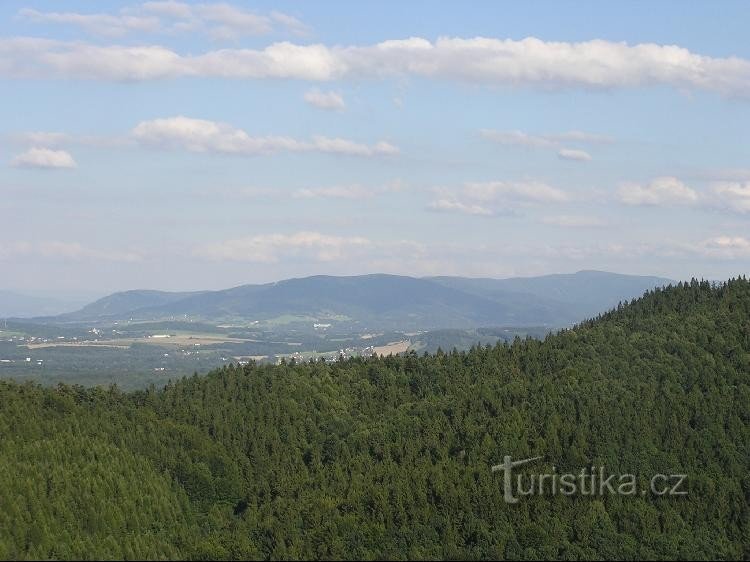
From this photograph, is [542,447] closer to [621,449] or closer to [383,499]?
[621,449]

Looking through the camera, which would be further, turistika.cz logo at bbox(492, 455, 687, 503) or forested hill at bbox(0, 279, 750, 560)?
turistika.cz logo at bbox(492, 455, 687, 503)

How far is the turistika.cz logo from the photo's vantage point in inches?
5969

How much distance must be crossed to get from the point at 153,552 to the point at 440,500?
4328 centimetres

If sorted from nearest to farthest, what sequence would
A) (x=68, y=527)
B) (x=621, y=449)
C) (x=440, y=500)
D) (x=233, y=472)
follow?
1. (x=68, y=527)
2. (x=440, y=500)
3. (x=621, y=449)
4. (x=233, y=472)

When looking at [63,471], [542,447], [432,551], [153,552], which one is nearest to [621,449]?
[542,447]

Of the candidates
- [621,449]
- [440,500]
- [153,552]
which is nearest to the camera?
[153,552]

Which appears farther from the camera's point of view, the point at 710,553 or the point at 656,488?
the point at 656,488

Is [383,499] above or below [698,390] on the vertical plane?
below

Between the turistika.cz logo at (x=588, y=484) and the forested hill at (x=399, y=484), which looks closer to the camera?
the forested hill at (x=399, y=484)

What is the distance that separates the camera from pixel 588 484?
15562 centimetres

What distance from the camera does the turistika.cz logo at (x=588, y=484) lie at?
497 ft

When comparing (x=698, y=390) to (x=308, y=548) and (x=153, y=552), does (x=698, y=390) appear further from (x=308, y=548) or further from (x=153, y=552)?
(x=153, y=552)

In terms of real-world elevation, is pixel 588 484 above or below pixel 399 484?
below

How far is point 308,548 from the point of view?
Answer: 13588cm
